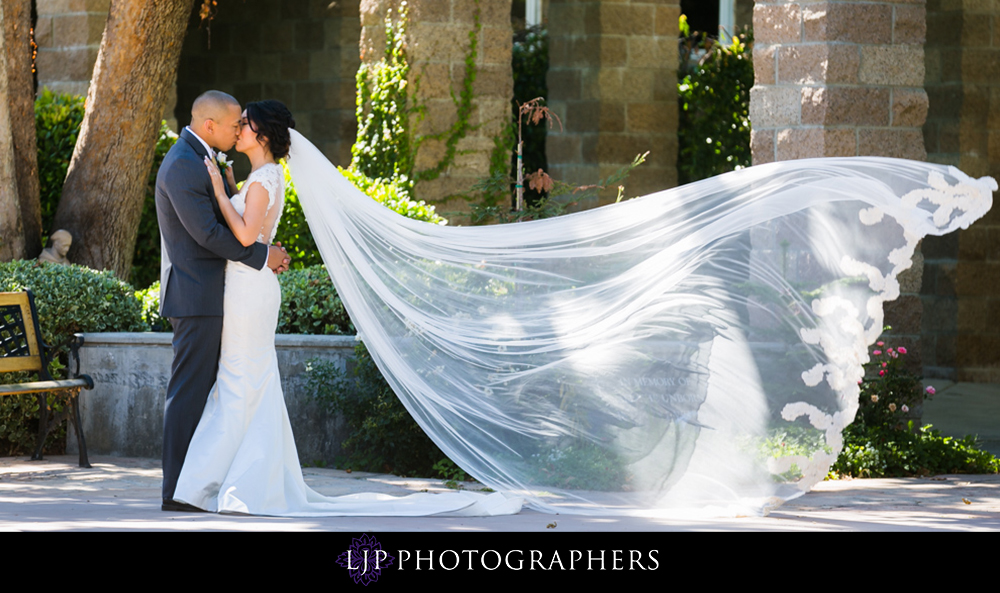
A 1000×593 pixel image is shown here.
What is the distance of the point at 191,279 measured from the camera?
5410 mm

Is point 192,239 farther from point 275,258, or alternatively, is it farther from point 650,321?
point 650,321

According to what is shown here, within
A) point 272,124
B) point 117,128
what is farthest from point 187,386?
point 117,128

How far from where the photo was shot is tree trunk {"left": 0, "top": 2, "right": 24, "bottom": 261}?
809 centimetres

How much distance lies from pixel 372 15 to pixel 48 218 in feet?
10.1

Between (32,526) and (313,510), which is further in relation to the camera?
(313,510)

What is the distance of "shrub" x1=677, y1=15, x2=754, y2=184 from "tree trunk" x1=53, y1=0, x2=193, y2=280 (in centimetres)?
563

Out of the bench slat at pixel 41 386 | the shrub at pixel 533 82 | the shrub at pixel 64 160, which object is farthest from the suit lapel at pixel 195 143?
the shrub at pixel 533 82

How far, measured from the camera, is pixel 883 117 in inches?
292

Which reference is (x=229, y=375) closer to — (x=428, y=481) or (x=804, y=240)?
(x=428, y=481)

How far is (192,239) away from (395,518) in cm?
156

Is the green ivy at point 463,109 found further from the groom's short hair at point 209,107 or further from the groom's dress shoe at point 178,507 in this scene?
the groom's dress shoe at point 178,507

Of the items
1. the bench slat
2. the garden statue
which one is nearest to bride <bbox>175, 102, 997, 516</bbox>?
the bench slat

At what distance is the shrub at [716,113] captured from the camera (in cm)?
1230
